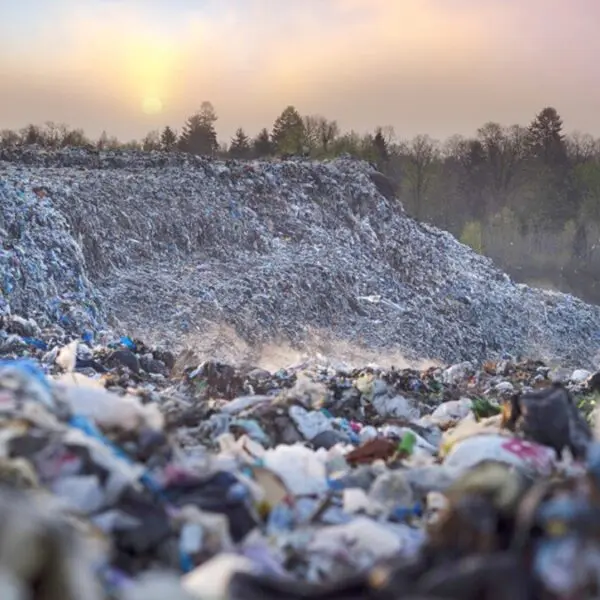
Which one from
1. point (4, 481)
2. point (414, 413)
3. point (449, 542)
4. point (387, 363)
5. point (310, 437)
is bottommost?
point (387, 363)

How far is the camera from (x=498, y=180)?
128ft

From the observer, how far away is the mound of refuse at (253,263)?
1162cm

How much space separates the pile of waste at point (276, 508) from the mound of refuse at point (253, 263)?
7.55 m

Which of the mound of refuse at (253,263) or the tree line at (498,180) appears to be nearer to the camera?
the mound of refuse at (253,263)

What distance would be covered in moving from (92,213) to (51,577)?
12.1m

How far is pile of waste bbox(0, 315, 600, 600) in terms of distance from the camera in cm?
195

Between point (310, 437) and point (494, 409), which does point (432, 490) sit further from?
point (494, 409)

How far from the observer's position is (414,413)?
6.48 metres

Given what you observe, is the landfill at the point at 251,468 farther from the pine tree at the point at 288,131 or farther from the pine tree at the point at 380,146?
the pine tree at the point at 380,146

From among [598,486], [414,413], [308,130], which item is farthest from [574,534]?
[308,130]

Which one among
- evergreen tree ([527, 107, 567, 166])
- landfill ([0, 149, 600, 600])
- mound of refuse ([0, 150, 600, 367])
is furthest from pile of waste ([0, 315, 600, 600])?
evergreen tree ([527, 107, 567, 166])

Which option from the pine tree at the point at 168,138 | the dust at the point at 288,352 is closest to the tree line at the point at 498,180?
the pine tree at the point at 168,138

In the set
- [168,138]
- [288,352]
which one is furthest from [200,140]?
[288,352]

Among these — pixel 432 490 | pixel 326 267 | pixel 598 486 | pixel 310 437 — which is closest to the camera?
pixel 598 486
